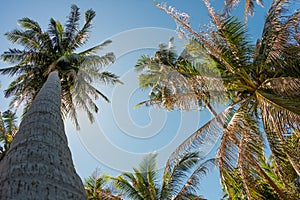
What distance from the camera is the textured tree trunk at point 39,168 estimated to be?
5.51ft

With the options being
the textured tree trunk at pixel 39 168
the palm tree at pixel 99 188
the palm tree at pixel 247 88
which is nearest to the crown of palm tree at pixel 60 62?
the palm tree at pixel 99 188

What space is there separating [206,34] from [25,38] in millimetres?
7335

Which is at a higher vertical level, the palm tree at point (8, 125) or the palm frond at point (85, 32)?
the palm frond at point (85, 32)

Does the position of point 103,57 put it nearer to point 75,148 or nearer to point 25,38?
point 25,38

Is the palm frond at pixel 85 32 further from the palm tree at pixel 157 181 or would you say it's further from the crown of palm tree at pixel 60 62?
the palm tree at pixel 157 181

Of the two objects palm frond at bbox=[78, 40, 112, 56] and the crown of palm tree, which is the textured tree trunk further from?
palm frond at bbox=[78, 40, 112, 56]

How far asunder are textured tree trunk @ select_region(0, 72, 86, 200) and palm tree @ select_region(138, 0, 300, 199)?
5211mm

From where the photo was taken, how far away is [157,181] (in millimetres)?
11586

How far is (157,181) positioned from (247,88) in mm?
5805

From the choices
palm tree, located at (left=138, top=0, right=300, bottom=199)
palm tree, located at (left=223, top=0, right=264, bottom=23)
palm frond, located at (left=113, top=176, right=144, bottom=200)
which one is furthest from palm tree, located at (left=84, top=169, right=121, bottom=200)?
palm tree, located at (left=223, top=0, right=264, bottom=23)

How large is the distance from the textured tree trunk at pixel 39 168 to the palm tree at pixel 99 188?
9001 mm

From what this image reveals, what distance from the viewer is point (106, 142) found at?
1174 centimetres

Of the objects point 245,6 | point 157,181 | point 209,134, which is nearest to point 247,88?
point 209,134

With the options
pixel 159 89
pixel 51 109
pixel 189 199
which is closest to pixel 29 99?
pixel 159 89
